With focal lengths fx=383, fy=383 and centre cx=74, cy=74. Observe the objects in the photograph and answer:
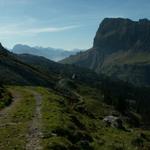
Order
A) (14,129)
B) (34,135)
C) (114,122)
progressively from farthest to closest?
(114,122)
(14,129)
(34,135)

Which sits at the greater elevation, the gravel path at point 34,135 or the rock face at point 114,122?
the gravel path at point 34,135

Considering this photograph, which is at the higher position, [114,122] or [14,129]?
[14,129]

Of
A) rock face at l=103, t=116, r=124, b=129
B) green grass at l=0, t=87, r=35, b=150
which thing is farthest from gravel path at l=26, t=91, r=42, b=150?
rock face at l=103, t=116, r=124, b=129

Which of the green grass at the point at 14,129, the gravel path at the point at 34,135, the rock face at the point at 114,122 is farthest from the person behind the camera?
the rock face at the point at 114,122

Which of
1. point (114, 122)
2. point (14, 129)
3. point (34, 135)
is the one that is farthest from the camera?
point (114, 122)

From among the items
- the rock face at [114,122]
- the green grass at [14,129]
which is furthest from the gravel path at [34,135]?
the rock face at [114,122]

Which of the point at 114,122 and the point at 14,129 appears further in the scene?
the point at 114,122

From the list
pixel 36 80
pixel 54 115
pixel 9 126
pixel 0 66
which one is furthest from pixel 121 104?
pixel 9 126

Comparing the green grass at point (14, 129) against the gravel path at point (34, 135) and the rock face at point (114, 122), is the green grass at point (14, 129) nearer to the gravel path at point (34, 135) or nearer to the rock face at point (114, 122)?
the gravel path at point (34, 135)

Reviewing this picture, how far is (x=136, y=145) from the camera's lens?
3562 centimetres

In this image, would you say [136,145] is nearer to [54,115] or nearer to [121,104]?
[54,115]

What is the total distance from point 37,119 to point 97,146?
424 inches

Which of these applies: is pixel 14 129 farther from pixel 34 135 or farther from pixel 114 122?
pixel 114 122

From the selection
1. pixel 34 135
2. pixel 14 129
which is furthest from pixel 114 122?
pixel 34 135
